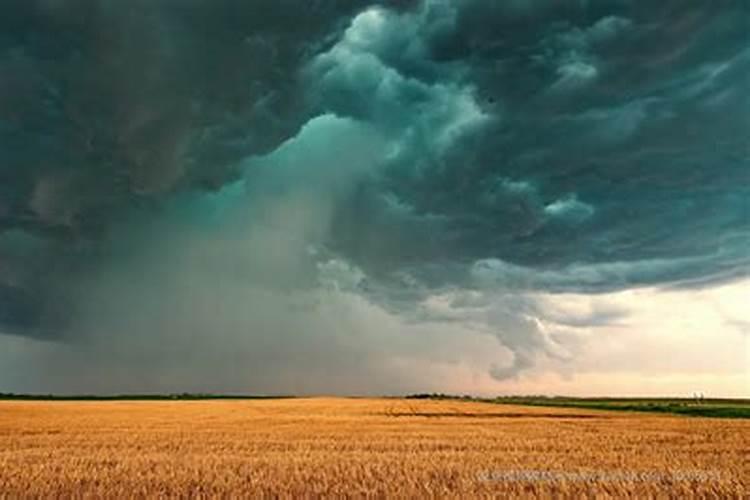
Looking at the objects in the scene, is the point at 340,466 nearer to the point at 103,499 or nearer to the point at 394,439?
the point at 103,499

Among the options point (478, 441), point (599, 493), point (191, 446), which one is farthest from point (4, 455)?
point (599, 493)

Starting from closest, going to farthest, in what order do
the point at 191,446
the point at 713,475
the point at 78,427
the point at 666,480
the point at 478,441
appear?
the point at 666,480, the point at 713,475, the point at 191,446, the point at 478,441, the point at 78,427

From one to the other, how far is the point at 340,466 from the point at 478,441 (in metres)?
12.4

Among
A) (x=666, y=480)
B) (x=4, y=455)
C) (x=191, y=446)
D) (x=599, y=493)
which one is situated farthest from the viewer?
(x=191, y=446)

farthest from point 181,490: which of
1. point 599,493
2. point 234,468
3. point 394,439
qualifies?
point 394,439

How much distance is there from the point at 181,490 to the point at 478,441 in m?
18.1

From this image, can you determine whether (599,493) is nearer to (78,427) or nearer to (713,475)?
(713,475)

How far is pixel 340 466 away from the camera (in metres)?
22.6

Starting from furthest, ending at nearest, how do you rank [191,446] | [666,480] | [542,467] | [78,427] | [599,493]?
[78,427]
[191,446]
[542,467]
[666,480]
[599,493]

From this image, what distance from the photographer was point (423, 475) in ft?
66.4

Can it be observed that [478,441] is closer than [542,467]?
No

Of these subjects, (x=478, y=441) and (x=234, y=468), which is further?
(x=478, y=441)

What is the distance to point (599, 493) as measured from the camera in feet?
55.7

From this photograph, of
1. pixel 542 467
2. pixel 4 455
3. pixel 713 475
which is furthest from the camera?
pixel 4 455
